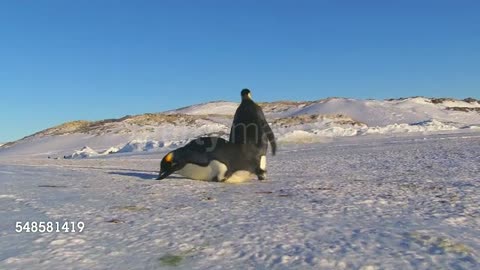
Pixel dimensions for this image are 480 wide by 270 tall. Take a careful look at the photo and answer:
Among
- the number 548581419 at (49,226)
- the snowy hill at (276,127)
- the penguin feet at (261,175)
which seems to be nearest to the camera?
the number 548581419 at (49,226)

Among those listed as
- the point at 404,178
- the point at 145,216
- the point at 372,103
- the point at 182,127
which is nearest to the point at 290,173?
the point at 404,178

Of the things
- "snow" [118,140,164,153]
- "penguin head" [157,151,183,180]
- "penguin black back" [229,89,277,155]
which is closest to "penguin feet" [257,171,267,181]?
"penguin black back" [229,89,277,155]

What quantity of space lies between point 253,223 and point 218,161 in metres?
2.96

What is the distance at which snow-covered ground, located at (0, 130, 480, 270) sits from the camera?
120 inches

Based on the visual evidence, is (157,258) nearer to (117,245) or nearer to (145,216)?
(117,245)

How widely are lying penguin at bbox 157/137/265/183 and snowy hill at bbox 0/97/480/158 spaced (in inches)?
496

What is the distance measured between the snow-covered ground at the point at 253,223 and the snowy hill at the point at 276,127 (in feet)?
45.1

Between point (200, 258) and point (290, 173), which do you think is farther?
point (290, 173)

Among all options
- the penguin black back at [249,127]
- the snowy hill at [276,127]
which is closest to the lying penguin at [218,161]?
the penguin black back at [249,127]

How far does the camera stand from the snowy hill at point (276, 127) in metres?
24.4

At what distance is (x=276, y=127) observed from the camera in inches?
1206

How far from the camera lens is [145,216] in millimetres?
4387

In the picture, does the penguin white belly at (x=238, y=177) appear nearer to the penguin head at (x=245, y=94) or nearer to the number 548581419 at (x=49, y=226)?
the penguin head at (x=245, y=94)

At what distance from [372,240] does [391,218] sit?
79 centimetres
